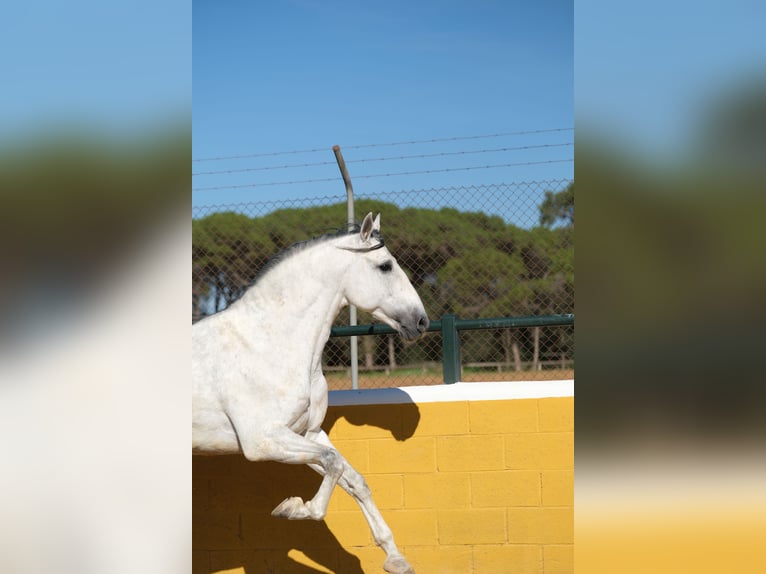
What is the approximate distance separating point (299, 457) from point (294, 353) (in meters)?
0.58

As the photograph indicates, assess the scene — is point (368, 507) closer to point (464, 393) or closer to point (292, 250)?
point (464, 393)

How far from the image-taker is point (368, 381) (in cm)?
644

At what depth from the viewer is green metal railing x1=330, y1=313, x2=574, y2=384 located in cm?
528

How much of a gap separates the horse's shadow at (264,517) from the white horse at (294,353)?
21.3 inches

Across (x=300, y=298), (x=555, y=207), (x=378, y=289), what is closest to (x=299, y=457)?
(x=300, y=298)

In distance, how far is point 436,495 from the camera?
507cm

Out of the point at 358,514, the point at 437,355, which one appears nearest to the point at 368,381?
the point at 358,514

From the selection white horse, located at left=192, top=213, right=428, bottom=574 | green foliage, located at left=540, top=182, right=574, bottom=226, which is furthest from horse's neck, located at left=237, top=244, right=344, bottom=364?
green foliage, located at left=540, top=182, right=574, bottom=226

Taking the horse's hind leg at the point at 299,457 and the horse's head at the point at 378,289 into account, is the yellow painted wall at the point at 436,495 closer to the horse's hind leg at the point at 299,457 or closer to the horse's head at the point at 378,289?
the horse's head at the point at 378,289

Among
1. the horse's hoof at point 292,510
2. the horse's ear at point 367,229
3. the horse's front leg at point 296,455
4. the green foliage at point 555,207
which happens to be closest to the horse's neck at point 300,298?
the horse's ear at point 367,229
